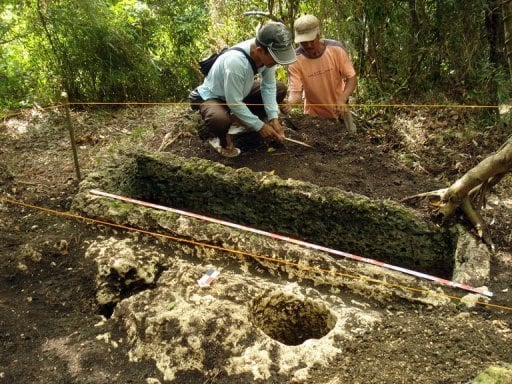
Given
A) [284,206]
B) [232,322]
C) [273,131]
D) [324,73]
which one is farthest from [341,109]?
[232,322]

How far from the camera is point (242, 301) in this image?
246cm

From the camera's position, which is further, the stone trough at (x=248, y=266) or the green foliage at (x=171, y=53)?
the green foliage at (x=171, y=53)

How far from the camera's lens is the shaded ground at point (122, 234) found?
7.16ft

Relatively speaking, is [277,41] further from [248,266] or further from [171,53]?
[171,53]

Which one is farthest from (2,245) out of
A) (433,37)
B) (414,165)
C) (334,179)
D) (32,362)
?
(433,37)

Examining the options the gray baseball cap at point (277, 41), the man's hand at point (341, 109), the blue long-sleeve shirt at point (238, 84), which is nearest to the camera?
the gray baseball cap at point (277, 41)

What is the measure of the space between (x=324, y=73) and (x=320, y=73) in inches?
1.5

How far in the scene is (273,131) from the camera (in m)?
4.07

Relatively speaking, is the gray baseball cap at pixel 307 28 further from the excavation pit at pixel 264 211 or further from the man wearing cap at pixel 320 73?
the excavation pit at pixel 264 211

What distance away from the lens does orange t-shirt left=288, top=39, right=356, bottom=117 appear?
4.43 m

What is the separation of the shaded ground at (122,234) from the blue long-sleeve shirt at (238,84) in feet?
1.47

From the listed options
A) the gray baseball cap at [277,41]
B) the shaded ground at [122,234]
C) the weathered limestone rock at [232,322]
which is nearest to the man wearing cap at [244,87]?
the gray baseball cap at [277,41]

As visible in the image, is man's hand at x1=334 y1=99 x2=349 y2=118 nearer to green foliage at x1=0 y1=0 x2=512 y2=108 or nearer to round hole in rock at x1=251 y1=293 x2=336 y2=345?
green foliage at x1=0 y1=0 x2=512 y2=108

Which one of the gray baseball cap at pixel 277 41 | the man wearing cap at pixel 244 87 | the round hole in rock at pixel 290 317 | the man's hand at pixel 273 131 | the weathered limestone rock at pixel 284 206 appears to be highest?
the gray baseball cap at pixel 277 41
